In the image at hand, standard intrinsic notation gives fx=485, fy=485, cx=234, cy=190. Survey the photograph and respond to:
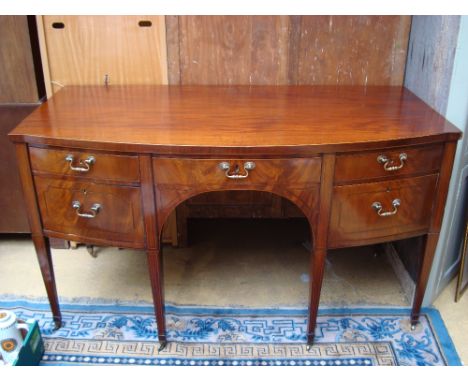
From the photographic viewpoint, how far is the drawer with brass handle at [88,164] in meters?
1.36

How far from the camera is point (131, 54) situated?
6.16ft

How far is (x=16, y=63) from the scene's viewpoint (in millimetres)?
1868

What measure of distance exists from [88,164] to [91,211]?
159 mm

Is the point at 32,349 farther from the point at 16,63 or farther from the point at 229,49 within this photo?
the point at 229,49

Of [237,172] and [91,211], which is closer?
[237,172]

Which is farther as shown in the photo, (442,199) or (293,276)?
(293,276)

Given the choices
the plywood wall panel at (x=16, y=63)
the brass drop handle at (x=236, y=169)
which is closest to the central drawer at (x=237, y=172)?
the brass drop handle at (x=236, y=169)

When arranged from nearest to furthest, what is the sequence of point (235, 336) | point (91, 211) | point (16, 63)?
1. point (91, 211)
2. point (235, 336)
3. point (16, 63)

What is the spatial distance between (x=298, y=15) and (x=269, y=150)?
766 mm

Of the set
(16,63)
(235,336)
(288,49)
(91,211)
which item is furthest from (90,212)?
(288,49)

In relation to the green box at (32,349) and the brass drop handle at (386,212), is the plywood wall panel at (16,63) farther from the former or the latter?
the brass drop handle at (386,212)

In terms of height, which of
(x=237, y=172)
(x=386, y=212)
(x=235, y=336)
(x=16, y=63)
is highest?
(x=16, y=63)
